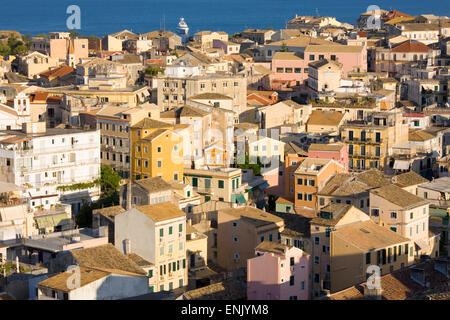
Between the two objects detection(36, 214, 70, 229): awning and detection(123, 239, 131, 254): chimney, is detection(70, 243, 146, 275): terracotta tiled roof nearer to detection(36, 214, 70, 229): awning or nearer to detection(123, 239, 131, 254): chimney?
detection(123, 239, 131, 254): chimney

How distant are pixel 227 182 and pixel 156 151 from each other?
2646 millimetres

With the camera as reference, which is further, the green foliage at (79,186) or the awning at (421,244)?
the green foliage at (79,186)

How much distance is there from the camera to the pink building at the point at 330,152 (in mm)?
35594

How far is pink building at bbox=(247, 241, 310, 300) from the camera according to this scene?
80.6 feet

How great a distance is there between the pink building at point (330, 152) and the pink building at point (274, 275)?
35.2 feet

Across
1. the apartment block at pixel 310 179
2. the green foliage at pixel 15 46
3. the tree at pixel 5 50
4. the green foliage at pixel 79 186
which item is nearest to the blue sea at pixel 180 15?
the green foliage at pixel 15 46

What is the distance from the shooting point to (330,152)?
1406 inches

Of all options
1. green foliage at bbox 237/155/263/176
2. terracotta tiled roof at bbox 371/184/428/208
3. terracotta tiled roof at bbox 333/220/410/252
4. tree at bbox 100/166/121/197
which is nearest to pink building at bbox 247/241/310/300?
terracotta tiled roof at bbox 333/220/410/252

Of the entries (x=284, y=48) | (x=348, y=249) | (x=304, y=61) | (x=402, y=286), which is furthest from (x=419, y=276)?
(x=284, y=48)

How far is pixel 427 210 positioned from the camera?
30500 mm

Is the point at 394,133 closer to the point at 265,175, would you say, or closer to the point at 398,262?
the point at 265,175

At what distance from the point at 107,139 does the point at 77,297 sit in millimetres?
14885

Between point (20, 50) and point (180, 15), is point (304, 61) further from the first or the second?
point (180, 15)

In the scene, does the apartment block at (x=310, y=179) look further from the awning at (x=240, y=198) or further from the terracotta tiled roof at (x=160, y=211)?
the terracotta tiled roof at (x=160, y=211)
